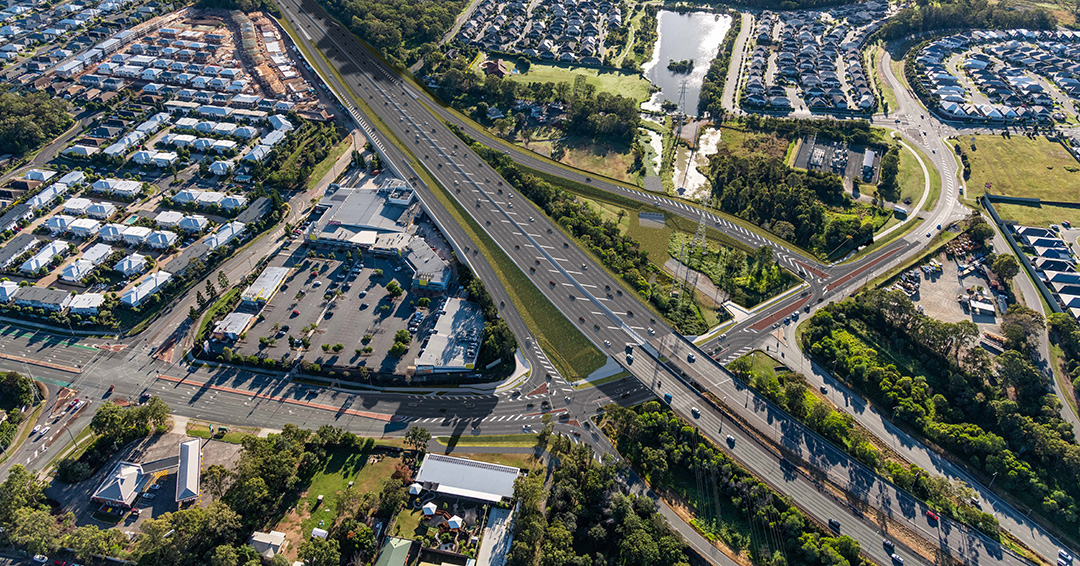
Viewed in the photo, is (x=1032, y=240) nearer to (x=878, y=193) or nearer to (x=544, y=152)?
(x=878, y=193)

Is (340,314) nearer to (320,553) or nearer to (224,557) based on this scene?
(224,557)

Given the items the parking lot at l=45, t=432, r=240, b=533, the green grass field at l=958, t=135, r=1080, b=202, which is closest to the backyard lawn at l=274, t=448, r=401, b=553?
the parking lot at l=45, t=432, r=240, b=533

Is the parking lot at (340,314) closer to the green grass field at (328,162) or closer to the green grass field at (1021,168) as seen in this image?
the green grass field at (328,162)

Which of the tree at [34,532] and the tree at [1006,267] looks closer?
the tree at [34,532]

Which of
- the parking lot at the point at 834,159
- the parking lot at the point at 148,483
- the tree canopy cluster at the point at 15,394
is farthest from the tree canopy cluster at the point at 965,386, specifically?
the tree canopy cluster at the point at 15,394

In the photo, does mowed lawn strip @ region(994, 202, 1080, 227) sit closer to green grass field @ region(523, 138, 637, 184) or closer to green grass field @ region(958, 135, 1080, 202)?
green grass field @ region(958, 135, 1080, 202)
